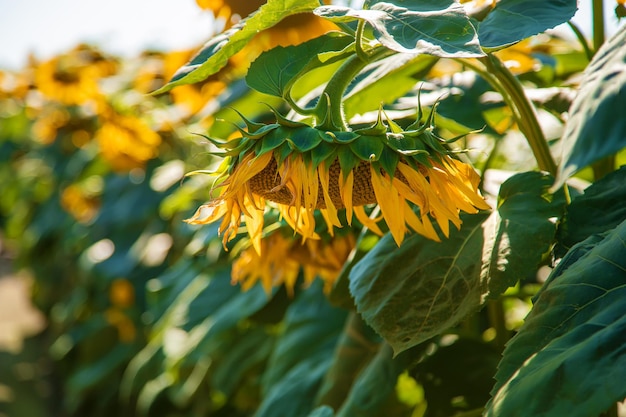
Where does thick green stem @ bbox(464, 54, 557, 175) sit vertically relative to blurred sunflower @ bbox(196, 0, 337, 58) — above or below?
above

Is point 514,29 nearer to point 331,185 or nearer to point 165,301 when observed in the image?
point 331,185

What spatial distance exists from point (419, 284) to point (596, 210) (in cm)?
14

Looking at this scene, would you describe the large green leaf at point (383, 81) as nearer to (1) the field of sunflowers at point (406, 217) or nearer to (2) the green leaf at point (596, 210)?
(1) the field of sunflowers at point (406, 217)

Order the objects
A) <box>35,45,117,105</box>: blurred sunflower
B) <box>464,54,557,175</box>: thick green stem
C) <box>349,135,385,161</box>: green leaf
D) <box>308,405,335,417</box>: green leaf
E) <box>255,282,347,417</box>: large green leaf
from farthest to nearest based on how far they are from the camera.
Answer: <box>35,45,117,105</box>: blurred sunflower
<box>255,282,347,417</box>: large green leaf
<box>308,405,335,417</box>: green leaf
<box>464,54,557,175</box>: thick green stem
<box>349,135,385,161</box>: green leaf

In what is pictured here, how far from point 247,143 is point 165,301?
1170 mm

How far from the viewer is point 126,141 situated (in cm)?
216

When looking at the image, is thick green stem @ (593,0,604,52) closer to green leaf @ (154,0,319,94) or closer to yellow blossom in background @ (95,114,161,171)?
green leaf @ (154,0,319,94)

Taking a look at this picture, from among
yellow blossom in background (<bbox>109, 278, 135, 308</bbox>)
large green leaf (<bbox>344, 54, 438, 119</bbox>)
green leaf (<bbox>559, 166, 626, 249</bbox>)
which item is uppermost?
large green leaf (<bbox>344, 54, 438, 119</bbox>)

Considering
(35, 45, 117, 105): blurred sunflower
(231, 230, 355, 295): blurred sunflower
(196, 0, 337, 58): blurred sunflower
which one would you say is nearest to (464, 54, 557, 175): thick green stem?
(231, 230, 355, 295): blurred sunflower

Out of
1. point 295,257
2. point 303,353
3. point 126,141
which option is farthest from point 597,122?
point 126,141

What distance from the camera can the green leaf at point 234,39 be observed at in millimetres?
535

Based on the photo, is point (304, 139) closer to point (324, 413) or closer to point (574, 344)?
point (574, 344)

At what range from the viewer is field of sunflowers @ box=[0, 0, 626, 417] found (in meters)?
0.47

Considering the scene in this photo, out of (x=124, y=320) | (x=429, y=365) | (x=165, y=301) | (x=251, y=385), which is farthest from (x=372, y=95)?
(x=124, y=320)
